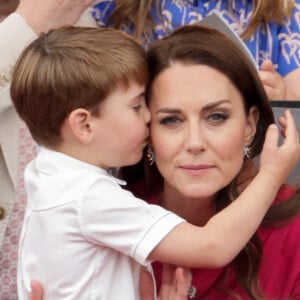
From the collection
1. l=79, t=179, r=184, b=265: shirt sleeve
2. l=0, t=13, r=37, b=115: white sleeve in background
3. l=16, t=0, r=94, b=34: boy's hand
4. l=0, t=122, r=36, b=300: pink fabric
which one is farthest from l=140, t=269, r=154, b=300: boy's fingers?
l=16, t=0, r=94, b=34: boy's hand

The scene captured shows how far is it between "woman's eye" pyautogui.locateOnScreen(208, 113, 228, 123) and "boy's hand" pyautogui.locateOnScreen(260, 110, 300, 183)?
0.10m

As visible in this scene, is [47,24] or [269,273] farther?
[47,24]

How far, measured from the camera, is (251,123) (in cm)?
182

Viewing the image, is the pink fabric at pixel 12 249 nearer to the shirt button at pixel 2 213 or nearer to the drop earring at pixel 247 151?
the shirt button at pixel 2 213

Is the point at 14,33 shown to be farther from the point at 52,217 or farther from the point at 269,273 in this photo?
the point at 269,273

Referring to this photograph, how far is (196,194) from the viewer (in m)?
1.74

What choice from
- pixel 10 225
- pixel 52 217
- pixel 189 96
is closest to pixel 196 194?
pixel 189 96

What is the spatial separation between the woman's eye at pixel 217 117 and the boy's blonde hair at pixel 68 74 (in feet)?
0.52

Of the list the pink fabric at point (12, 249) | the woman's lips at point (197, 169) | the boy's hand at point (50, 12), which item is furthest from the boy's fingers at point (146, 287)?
the boy's hand at point (50, 12)

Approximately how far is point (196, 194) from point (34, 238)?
0.34 m

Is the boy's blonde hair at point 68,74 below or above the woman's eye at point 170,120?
above

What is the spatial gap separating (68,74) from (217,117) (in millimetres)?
331

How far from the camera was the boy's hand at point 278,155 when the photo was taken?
5.34 feet

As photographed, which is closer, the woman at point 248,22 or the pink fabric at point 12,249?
the pink fabric at point 12,249
